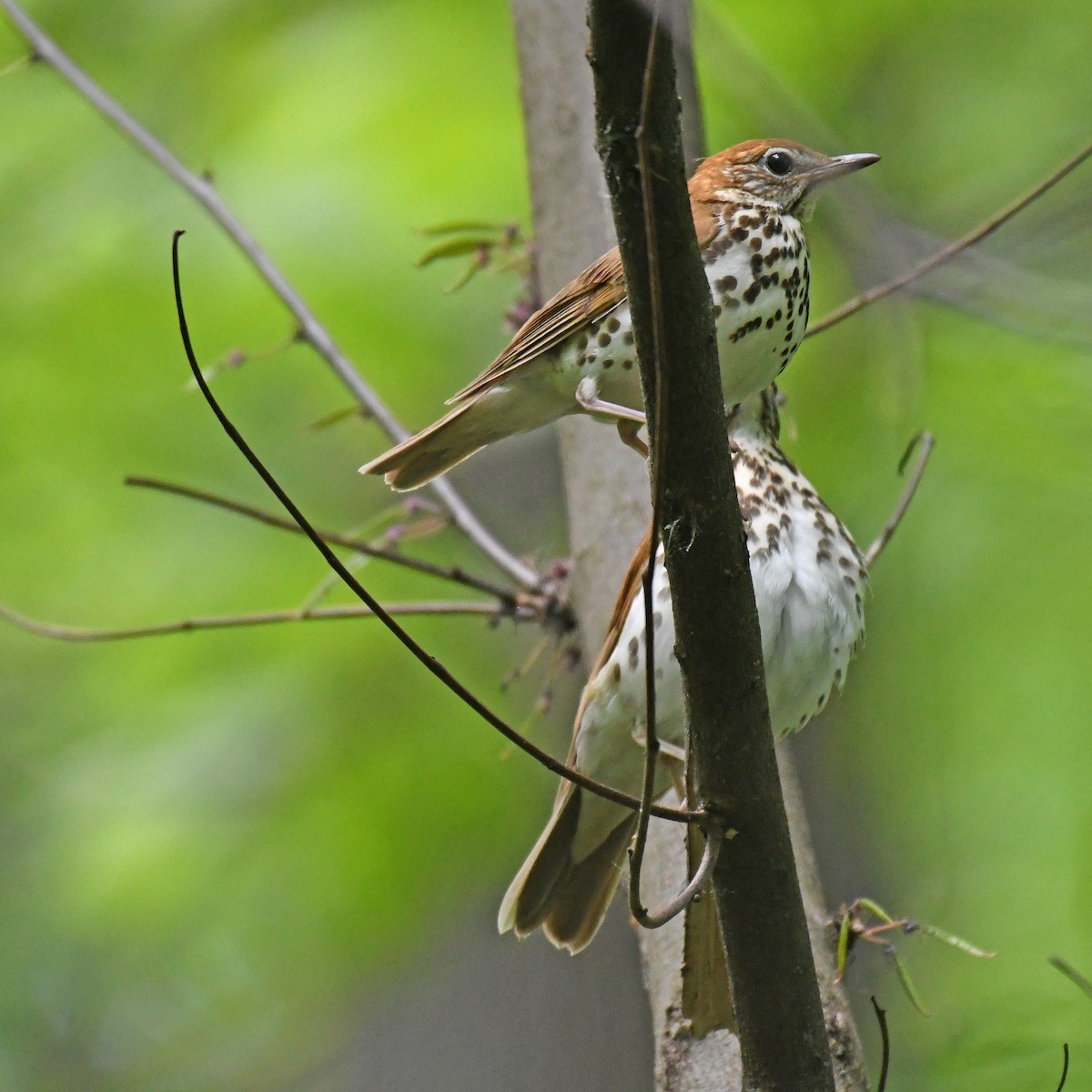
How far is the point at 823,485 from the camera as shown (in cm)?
392

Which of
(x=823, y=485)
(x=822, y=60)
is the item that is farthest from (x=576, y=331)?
(x=822, y=60)

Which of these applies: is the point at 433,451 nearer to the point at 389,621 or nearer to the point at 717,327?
the point at 717,327

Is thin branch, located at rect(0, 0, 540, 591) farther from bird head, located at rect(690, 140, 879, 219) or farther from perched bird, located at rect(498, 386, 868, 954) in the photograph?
bird head, located at rect(690, 140, 879, 219)

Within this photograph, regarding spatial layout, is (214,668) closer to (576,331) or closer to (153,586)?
(153,586)

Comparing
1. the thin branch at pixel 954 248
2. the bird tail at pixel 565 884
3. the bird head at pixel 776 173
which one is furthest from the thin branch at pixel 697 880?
the bird head at pixel 776 173

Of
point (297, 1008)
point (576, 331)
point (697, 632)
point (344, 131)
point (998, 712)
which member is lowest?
point (297, 1008)

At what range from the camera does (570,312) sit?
2402 millimetres

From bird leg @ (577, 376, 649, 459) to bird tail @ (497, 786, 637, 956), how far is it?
69 centimetres

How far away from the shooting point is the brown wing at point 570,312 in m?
2.35

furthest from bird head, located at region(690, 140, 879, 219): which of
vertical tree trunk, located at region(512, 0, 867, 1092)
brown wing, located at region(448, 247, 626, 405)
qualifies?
vertical tree trunk, located at region(512, 0, 867, 1092)

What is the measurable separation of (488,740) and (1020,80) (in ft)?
7.81

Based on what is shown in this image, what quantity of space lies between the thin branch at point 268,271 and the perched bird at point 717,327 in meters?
0.82

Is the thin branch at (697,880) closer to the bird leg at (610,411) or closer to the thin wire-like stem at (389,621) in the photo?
the thin wire-like stem at (389,621)

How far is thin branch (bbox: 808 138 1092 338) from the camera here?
2.61 meters
